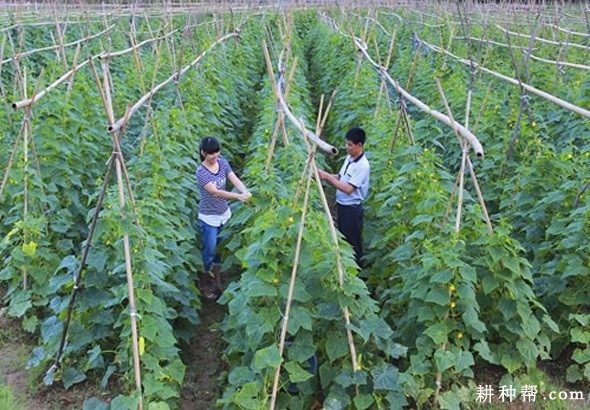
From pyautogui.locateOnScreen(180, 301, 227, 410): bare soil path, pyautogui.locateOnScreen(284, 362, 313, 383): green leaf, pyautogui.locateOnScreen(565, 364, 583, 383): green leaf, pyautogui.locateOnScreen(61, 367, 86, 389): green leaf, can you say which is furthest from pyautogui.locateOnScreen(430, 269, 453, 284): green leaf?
pyautogui.locateOnScreen(61, 367, 86, 389): green leaf

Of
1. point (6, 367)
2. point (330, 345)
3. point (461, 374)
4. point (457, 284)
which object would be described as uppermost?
point (457, 284)

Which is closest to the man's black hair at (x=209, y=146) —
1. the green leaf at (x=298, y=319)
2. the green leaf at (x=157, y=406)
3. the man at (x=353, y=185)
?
the man at (x=353, y=185)

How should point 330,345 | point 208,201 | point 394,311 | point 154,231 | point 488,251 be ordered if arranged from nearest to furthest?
point 330,345
point 488,251
point 154,231
point 394,311
point 208,201

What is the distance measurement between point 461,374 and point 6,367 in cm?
347

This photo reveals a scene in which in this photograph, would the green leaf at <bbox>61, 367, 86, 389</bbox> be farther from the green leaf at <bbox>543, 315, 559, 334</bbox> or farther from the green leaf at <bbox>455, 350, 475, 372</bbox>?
the green leaf at <bbox>543, 315, 559, 334</bbox>

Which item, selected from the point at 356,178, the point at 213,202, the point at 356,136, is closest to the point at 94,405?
the point at 213,202

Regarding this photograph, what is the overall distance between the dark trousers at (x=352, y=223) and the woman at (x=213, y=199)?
998mm

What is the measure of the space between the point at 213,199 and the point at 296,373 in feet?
7.89

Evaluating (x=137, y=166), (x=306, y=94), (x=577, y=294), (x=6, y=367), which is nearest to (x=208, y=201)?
(x=137, y=166)

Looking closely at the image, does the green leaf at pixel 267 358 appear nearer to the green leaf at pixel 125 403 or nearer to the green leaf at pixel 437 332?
the green leaf at pixel 125 403

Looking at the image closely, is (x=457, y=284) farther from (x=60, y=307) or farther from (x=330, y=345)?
(x=60, y=307)

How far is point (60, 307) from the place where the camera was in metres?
4.75

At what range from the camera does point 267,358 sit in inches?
157

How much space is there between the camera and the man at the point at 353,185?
19.3 ft
